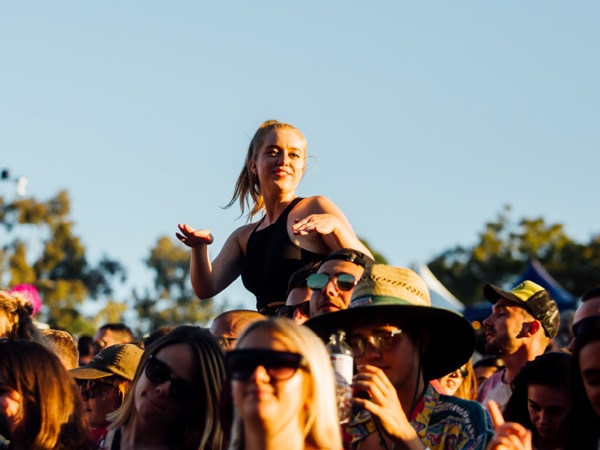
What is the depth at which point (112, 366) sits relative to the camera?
6.19 m

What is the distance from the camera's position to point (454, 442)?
4.45 meters

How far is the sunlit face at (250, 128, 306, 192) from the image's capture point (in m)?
6.43

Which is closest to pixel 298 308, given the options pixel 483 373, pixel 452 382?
pixel 452 382

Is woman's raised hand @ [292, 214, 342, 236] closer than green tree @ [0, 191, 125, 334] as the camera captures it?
Yes

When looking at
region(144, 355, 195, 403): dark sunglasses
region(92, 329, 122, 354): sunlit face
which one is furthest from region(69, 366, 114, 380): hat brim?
region(92, 329, 122, 354): sunlit face

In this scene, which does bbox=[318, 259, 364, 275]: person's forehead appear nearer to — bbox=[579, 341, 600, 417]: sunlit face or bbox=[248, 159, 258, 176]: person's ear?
bbox=[248, 159, 258, 176]: person's ear

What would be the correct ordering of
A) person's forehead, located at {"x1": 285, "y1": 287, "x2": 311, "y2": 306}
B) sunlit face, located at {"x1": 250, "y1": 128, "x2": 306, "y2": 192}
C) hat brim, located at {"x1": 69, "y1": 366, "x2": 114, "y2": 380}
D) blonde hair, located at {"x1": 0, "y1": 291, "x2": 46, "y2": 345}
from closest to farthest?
person's forehead, located at {"x1": 285, "y1": 287, "x2": 311, "y2": 306} → hat brim, located at {"x1": 69, "y1": 366, "x2": 114, "y2": 380} → sunlit face, located at {"x1": 250, "y1": 128, "x2": 306, "y2": 192} → blonde hair, located at {"x1": 0, "y1": 291, "x2": 46, "y2": 345}

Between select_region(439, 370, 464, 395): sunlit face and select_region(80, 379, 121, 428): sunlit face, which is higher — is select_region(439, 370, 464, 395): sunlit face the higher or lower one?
the lower one

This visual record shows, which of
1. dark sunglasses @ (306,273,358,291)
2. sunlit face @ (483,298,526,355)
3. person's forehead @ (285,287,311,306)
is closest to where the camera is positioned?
dark sunglasses @ (306,273,358,291)

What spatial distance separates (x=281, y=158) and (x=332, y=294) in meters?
1.27

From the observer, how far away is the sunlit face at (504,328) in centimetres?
748

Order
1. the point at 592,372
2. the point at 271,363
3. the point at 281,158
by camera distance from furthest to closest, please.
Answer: the point at 281,158 → the point at 592,372 → the point at 271,363

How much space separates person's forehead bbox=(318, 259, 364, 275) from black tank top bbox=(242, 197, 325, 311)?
707mm

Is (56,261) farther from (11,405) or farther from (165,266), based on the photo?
(11,405)
